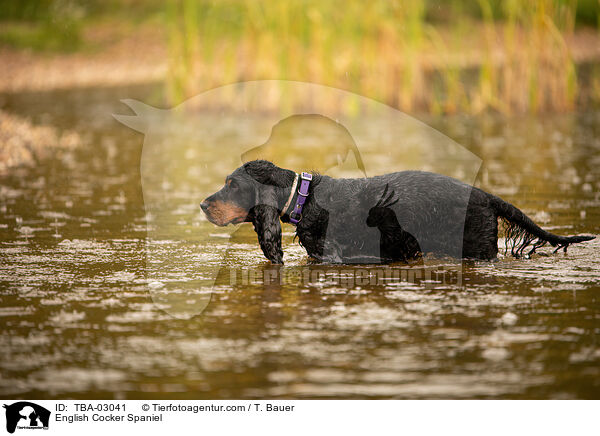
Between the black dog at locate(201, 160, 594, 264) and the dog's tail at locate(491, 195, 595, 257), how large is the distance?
18mm

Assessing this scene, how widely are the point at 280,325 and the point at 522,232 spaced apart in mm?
2556

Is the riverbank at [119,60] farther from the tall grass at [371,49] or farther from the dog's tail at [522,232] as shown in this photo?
the dog's tail at [522,232]

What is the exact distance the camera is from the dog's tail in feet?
22.6

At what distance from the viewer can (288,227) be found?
896 centimetres

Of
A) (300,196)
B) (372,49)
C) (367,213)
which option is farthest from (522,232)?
(372,49)

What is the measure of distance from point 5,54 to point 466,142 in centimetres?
1830

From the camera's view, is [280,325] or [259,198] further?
[259,198]

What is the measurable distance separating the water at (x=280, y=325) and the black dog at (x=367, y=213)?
194 mm
